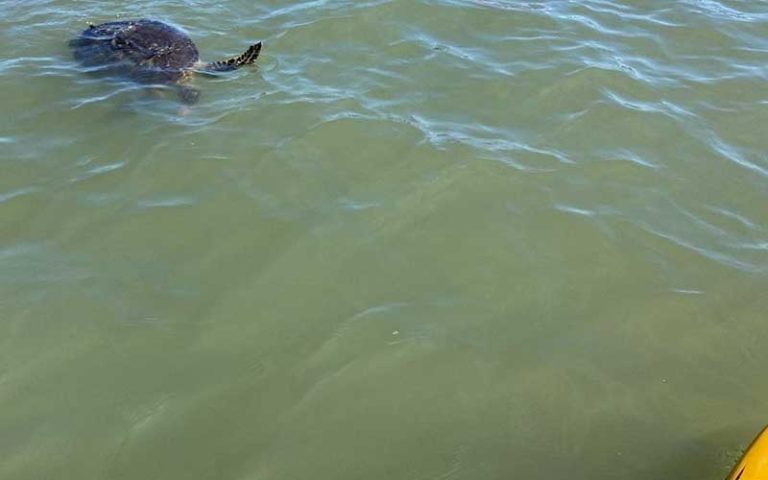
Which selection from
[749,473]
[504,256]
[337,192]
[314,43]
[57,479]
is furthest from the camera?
[314,43]

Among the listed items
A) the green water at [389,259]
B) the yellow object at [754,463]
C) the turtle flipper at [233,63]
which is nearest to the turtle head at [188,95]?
the green water at [389,259]

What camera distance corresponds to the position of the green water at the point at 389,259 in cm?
397

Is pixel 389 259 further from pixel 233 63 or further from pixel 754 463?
pixel 233 63

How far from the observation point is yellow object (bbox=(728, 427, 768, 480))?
3.32 metres

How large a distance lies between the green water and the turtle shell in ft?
0.72

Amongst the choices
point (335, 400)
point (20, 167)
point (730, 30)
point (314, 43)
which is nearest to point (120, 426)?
point (335, 400)

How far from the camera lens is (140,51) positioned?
7.17 metres

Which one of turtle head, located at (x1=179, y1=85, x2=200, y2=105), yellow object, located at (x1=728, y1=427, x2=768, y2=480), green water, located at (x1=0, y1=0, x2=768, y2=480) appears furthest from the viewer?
turtle head, located at (x1=179, y1=85, x2=200, y2=105)

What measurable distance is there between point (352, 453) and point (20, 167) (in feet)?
12.7

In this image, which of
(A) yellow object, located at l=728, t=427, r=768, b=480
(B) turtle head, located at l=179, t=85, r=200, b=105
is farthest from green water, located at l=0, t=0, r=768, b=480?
(A) yellow object, located at l=728, t=427, r=768, b=480

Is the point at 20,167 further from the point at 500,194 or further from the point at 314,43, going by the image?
the point at 500,194

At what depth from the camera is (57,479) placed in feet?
12.1

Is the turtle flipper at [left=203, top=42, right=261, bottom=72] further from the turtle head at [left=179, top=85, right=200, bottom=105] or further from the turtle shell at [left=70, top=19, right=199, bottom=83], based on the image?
the turtle head at [left=179, top=85, right=200, bottom=105]

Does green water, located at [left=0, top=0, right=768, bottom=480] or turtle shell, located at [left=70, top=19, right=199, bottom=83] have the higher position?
turtle shell, located at [left=70, top=19, right=199, bottom=83]
